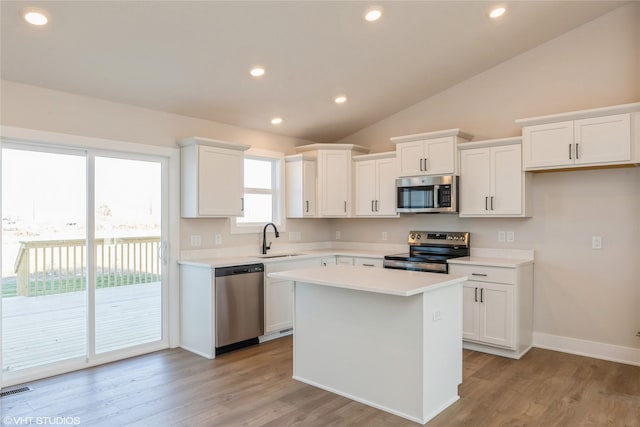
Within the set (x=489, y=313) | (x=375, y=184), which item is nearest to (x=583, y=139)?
(x=489, y=313)

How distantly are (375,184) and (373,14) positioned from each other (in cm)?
243

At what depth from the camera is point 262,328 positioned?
178 inches

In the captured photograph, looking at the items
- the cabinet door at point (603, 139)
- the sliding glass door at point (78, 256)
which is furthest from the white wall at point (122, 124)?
the cabinet door at point (603, 139)

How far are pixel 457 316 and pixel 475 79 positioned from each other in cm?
300

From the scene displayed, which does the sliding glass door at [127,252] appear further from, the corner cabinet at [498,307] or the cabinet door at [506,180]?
the cabinet door at [506,180]

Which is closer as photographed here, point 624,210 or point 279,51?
point 279,51

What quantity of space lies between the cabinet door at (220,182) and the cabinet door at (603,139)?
133 inches

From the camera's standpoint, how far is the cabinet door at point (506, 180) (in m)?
4.18

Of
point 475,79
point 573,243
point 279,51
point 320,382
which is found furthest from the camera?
point 475,79

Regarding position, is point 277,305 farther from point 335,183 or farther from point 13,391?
point 13,391

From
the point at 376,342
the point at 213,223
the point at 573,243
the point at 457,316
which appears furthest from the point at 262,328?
the point at 573,243

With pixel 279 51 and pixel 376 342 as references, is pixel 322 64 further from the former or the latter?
pixel 376 342

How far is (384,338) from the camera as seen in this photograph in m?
2.92

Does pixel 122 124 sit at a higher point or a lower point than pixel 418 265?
higher
